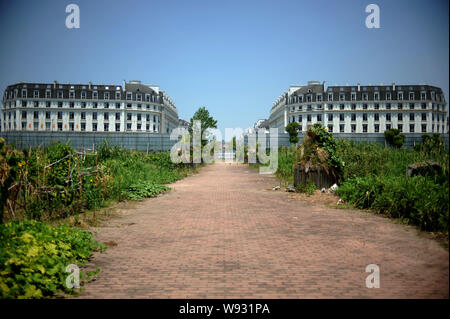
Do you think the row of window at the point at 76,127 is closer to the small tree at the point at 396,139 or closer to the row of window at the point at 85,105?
the row of window at the point at 85,105

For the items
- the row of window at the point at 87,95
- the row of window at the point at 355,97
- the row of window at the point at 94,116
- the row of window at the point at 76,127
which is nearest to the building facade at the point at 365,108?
the row of window at the point at 355,97

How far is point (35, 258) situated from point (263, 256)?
3496 millimetres

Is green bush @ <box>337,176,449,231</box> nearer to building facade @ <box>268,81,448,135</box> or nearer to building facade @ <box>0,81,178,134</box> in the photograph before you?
building facade @ <box>268,81,448,135</box>

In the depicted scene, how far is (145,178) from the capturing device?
54.3ft

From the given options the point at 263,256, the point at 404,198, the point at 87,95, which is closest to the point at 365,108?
Result: the point at 87,95

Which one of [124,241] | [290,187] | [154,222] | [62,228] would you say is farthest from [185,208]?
[290,187]

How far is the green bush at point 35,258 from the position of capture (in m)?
3.99

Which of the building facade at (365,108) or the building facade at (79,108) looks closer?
the building facade at (79,108)

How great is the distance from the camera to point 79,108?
87.2 meters

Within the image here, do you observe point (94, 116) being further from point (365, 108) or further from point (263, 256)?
point (263, 256)

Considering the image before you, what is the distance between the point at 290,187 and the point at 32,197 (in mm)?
10435

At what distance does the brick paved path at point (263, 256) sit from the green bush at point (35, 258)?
1.43 ft
